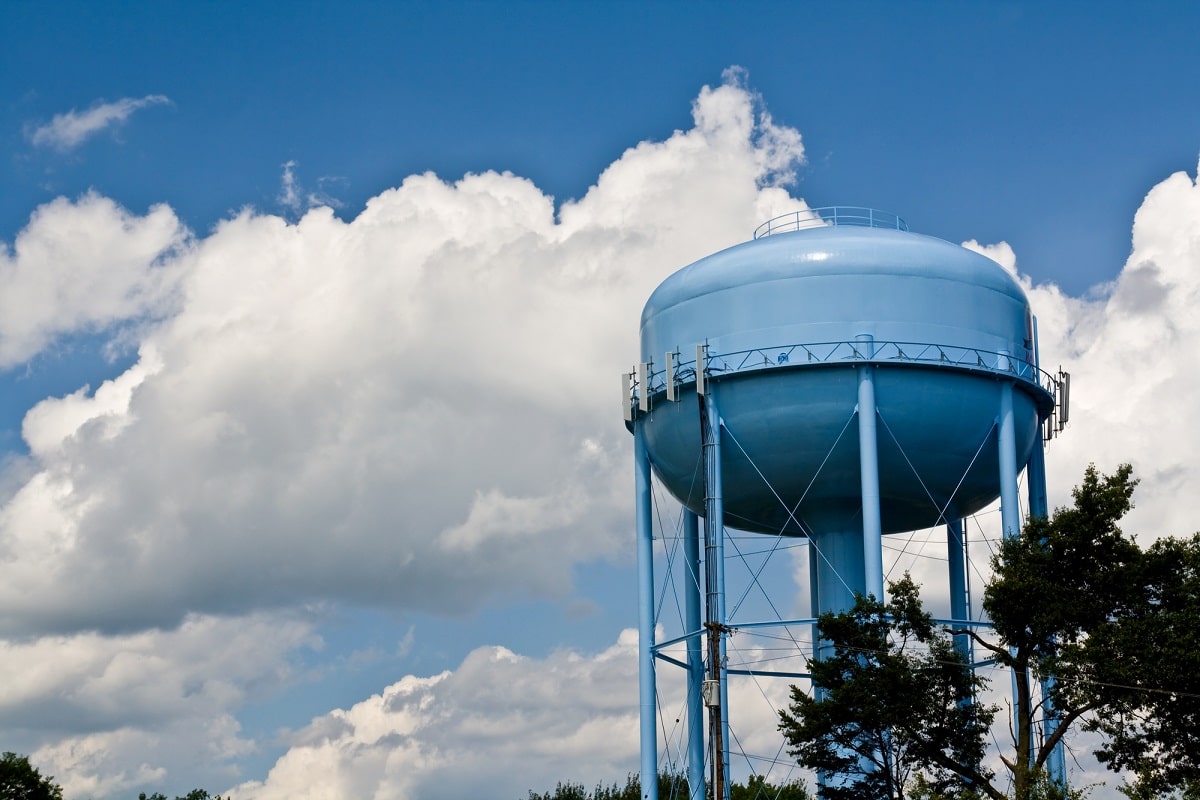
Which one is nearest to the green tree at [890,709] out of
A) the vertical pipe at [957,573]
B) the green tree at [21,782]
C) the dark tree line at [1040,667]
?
the dark tree line at [1040,667]

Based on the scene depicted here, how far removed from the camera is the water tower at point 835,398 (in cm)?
3306

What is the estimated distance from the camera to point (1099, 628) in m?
29.0

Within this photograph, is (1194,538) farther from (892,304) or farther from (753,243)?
(753,243)

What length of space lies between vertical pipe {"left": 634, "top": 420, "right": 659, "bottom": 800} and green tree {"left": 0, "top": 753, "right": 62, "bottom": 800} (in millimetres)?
16229

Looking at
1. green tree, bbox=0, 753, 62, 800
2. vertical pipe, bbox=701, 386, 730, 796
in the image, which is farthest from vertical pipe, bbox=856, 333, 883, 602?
green tree, bbox=0, 753, 62, 800

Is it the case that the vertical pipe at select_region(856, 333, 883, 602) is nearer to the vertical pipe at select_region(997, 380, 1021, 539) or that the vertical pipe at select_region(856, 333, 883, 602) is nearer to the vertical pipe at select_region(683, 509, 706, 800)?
the vertical pipe at select_region(997, 380, 1021, 539)

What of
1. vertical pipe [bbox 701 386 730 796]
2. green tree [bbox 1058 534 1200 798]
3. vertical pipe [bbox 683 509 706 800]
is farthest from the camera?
vertical pipe [bbox 683 509 706 800]

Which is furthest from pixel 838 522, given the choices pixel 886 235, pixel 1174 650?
pixel 1174 650

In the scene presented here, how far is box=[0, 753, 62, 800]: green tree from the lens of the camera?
41.7 meters

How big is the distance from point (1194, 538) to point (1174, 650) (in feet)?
8.50

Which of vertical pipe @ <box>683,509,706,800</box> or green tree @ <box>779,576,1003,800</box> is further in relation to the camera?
vertical pipe @ <box>683,509,706,800</box>

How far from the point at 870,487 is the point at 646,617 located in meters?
5.70

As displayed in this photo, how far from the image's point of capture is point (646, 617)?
35219mm

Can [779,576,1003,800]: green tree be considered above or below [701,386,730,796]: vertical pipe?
below
